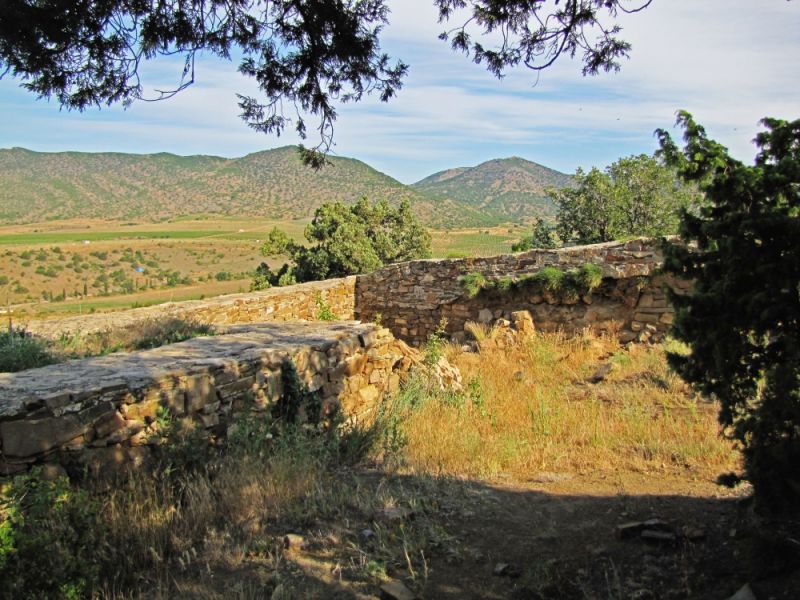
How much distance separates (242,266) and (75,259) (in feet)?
36.5

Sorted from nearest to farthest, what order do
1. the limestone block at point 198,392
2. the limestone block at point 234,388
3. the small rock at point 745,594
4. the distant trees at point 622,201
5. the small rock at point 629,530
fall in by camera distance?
the small rock at point 745,594 < the small rock at point 629,530 < the limestone block at point 198,392 < the limestone block at point 234,388 < the distant trees at point 622,201

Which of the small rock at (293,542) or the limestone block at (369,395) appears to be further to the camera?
the limestone block at (369,395)

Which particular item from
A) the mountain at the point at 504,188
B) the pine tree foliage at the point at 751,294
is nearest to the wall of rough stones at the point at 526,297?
the pine tree foliage at the point at 751,294

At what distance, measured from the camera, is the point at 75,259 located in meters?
41.1

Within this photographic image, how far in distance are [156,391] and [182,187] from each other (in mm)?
95537

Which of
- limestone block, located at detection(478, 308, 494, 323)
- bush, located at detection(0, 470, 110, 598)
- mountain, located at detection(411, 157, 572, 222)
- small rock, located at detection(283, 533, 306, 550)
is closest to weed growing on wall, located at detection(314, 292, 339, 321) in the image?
limestone block, located at detection(478, 308, 494, 323)

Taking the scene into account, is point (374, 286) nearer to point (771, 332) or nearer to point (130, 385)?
point (130, 385)

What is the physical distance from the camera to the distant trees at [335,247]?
→ 16.3 m

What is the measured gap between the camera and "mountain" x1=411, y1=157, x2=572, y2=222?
9329 centimetres

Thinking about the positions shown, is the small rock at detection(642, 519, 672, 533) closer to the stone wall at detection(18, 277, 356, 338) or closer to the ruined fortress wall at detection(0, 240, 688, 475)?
the ruined fortress wall at detection(0, 240, 688, 475)

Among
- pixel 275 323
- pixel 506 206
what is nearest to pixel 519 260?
pixel 275 323

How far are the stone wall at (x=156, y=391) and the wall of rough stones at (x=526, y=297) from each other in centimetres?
446

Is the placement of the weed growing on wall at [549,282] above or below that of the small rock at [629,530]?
above

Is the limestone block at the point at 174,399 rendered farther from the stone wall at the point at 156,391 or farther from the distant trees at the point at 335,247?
the distant trees at the point at 335,247
